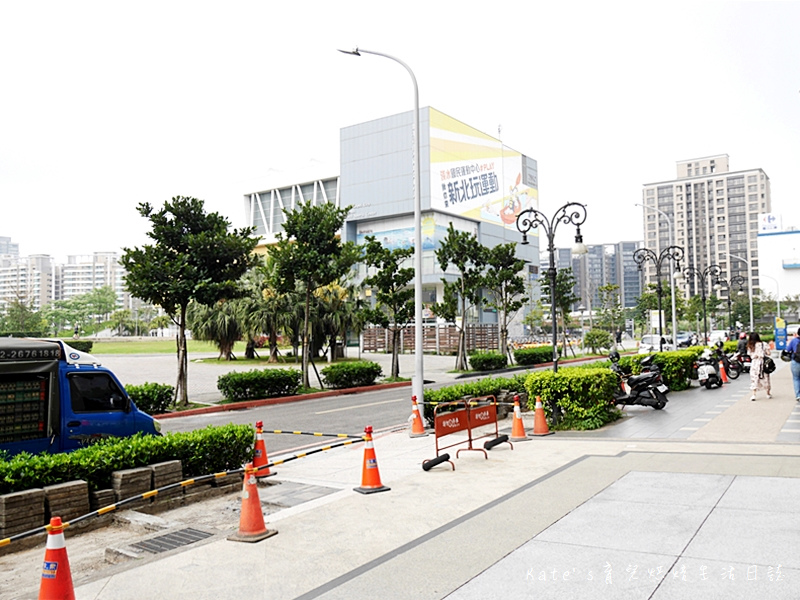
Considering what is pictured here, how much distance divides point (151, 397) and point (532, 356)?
2658 centimetres

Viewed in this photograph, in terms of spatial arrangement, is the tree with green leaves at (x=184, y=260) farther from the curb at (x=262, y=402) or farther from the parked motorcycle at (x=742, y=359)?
the parked motorcycle at (x=742, y=359)

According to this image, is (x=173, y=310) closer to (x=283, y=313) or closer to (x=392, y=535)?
(x=392, y=535)

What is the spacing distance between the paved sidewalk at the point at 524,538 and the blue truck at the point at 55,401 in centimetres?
278

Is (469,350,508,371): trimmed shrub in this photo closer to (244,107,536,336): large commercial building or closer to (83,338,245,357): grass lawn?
(244,107,536,336): large commercial building

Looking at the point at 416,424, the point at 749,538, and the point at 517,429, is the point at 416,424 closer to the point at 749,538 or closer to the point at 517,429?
the point at 517,429

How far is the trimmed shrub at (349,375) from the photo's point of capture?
2572 cm

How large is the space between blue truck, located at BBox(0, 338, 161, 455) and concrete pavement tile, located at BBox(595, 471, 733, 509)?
274 inches

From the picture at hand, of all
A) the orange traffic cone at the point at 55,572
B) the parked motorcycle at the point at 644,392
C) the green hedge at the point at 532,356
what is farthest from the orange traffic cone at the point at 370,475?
the green hedge at the point at 532,356

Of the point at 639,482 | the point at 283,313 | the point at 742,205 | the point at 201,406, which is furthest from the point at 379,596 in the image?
the point at 742,205

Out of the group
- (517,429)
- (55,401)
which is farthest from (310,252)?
(55,401)

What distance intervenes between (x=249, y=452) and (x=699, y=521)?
6.35m

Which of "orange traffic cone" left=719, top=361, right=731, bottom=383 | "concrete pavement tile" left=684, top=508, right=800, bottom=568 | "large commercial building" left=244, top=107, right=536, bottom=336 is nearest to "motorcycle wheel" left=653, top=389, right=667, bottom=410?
"orange traffic cone" left=719, top=361, right=731, bottom=383

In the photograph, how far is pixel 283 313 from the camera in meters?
41.5

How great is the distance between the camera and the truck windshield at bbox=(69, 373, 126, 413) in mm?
9359
